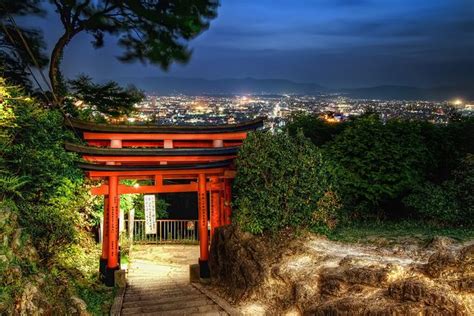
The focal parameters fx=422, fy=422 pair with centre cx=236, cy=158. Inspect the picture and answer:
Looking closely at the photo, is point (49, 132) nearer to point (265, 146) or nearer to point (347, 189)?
point (265, 146)

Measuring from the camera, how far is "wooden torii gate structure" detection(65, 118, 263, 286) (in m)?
13.5

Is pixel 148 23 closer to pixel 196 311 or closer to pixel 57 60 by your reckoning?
pixel 57 60

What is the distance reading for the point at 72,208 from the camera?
512 inches

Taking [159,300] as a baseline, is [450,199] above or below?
above

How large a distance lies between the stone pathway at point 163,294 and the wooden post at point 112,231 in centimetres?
80

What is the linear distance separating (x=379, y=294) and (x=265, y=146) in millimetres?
6035

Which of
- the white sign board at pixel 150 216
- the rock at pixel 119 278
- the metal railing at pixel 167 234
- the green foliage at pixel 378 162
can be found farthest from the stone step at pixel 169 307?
the metal railing at pixel 167 234

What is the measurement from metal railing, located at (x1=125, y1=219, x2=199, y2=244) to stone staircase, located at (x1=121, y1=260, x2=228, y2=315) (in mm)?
4213

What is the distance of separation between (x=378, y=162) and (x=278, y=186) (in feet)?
18.7

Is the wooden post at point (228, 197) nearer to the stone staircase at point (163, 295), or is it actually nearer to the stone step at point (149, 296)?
the stone staircase at point (163, 295)

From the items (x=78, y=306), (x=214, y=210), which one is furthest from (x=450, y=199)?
(x=78, y=306)

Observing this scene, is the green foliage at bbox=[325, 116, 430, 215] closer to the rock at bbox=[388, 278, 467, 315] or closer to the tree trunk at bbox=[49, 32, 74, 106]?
the rock at bbox=[388, 278, 467, 315]

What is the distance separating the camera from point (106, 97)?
727 inches

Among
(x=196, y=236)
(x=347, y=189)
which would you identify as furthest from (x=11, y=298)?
(x=196, y=236)
